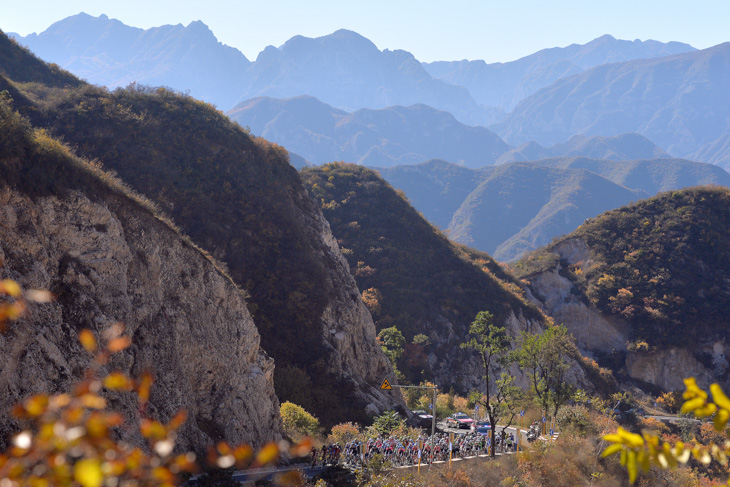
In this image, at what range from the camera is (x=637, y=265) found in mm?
78750

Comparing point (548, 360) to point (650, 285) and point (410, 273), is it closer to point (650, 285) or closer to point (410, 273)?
point (410, 273)

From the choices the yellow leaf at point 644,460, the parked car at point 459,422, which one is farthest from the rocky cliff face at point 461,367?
the yellow leaf at point 644,460

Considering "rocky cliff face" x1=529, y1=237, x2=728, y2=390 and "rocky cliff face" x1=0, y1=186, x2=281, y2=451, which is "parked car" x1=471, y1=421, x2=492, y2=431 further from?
"rocky cliff face" x1=529, y1=237, x2=728, y2=390

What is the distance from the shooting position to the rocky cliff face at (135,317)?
17.2 metres

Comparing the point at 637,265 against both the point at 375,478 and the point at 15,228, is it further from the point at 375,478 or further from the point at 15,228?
the point at 15,228

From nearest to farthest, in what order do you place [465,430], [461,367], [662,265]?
[465,430]
[461,367]
[662,265]

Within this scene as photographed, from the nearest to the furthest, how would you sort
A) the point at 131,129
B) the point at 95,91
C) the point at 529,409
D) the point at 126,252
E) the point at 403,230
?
the point at 126,252
the point at 529,409
the point at 131,129
the point at 95,91
the point at 403,230

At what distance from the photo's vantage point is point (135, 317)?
21.7 meters

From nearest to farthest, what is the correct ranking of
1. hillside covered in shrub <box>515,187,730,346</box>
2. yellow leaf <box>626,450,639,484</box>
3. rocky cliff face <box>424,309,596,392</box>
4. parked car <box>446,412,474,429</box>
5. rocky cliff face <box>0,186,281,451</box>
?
yellow leaf <box>626,450,639,484</box> → rocky cliff face <box>0,186,281,451</box> → parked car <box>446,412,474,429</box> → rocky cliff face <box>424,309,596,392</box> → hillside covered in shrub <box>515,187,730,346</box>

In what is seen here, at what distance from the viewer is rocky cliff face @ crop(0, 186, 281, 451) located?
17.2 meters

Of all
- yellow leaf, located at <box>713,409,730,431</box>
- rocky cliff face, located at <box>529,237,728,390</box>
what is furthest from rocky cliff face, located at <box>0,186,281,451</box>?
rocky cliff face, located at <box>529,237,728,390</box>

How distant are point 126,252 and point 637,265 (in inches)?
2897

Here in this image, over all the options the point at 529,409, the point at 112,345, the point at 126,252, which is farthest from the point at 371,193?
the point at 112,345

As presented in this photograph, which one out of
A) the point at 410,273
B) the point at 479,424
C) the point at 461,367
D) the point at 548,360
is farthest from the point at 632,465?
the point at 410,273
